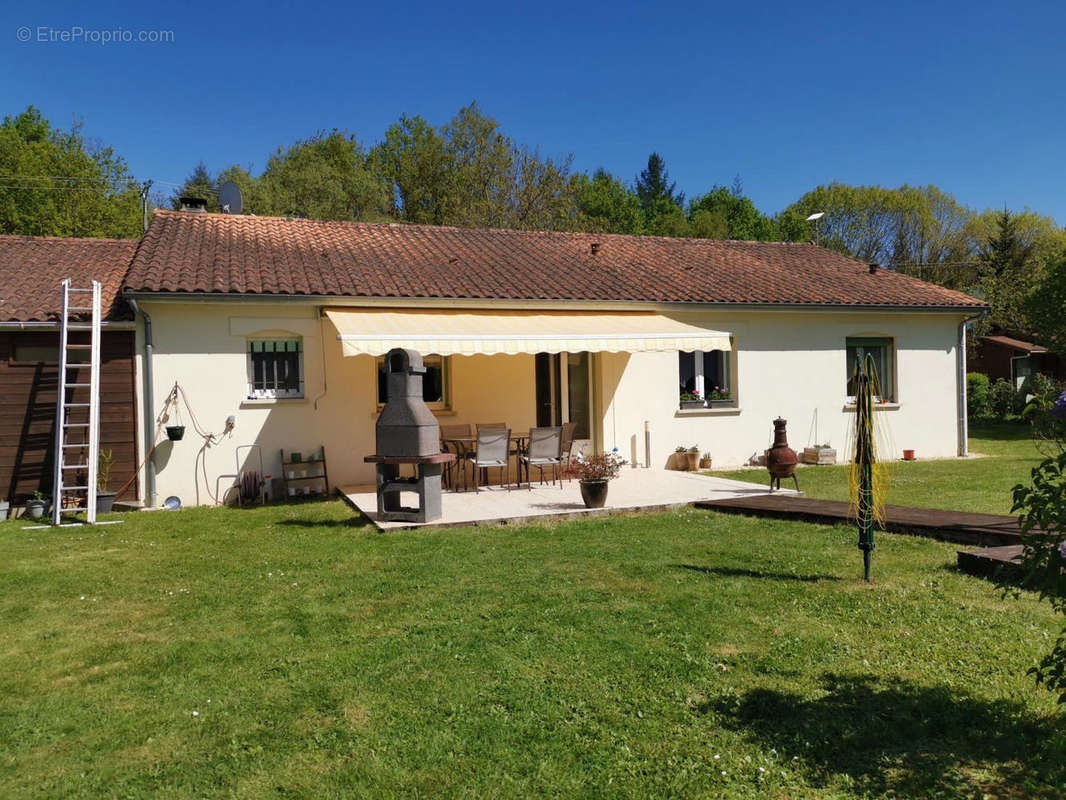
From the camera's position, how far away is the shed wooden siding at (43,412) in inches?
549

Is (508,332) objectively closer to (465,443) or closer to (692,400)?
(465,443)

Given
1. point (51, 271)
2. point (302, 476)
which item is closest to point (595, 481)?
point (302, 476)

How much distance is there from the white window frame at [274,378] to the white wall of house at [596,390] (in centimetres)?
11

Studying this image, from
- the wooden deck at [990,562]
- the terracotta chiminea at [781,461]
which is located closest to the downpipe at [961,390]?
the terracotta chiminea at [781,461]

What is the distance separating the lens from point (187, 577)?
28.5 feet

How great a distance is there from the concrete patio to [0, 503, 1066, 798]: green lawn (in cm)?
220

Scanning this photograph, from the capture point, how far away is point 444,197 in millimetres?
42500

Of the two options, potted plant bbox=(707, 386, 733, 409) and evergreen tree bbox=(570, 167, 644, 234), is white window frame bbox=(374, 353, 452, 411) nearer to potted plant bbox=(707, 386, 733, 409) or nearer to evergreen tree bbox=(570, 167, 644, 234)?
potted plant bbox=(707, 386, 733, 409)

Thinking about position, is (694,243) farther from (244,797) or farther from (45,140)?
(45,140)

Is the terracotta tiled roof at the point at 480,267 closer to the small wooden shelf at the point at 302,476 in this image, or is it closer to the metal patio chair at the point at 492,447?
the small wooden shelf at the point at 302,476

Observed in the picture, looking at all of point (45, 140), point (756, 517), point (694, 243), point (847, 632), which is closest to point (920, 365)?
point (694, 243)

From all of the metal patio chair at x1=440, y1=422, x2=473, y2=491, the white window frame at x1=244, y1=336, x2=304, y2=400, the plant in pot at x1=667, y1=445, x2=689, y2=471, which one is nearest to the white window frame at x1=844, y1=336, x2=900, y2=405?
the plant in pot at x1=667, y1=445, x2=689, y2=471

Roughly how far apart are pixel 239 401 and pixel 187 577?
6530 mm

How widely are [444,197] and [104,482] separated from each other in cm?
3149
